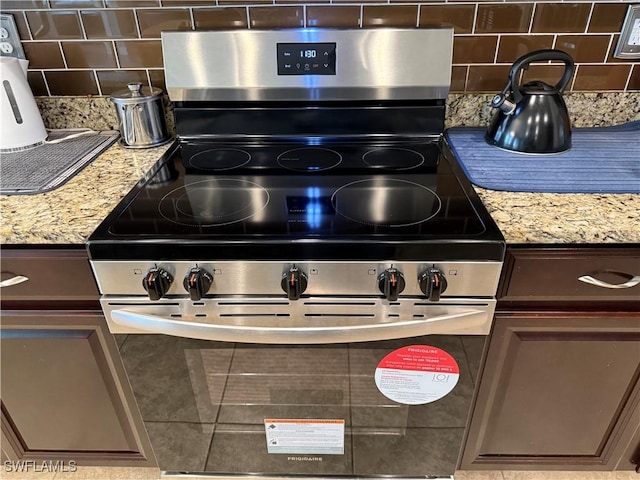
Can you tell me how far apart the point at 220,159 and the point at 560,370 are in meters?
0.96

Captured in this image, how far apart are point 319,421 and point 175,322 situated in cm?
44

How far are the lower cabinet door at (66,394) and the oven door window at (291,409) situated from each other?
0.25 feet

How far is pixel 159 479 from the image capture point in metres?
1.31

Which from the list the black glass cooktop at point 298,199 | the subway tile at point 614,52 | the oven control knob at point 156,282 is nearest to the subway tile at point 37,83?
the black glass cooktop at point 298,199

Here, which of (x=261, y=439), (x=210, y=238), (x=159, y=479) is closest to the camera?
(x=210, y=238)

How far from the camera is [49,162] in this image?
3.68 feet

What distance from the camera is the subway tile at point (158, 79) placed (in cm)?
128

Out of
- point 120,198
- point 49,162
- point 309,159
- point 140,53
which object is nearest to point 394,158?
point 309,159

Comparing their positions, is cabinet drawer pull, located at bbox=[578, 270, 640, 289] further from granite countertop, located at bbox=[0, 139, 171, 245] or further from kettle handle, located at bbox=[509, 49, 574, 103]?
granite countertop, located at bbox=[0, 139, 171, 245]

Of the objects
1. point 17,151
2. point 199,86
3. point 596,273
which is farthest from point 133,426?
point 596,273

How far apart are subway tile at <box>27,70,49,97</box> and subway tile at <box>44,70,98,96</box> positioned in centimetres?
2

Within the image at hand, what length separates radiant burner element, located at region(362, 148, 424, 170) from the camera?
112cm

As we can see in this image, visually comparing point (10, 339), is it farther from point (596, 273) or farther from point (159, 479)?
point (596, 273)

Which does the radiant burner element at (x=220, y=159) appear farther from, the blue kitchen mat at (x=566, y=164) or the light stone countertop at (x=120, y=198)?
the blue kitchen mat at (x=566, y=164)
